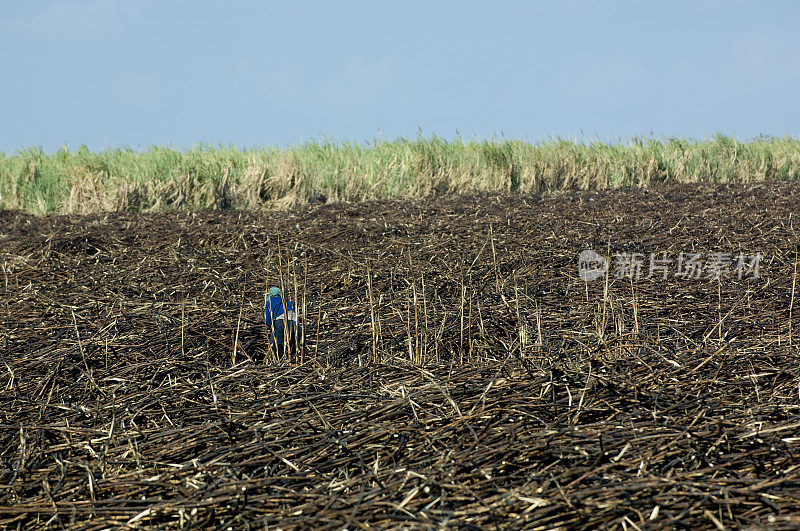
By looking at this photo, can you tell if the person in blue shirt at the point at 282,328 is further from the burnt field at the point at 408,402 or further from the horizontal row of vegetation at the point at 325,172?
the horizontal row of vegetation at the point at 325,172

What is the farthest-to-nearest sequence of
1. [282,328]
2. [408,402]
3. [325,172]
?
1. [325,172]
2. [282,328]
3. [408,402]

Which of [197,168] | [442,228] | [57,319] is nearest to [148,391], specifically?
[57,319]

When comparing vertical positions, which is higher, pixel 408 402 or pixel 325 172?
pixel 325 172

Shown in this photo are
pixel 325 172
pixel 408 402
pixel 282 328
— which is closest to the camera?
pixel 408 402

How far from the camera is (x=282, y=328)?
11.8ft

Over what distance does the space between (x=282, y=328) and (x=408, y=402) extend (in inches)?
48.4

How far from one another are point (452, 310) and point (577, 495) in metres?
2.19

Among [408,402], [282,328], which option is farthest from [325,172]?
[408,402]

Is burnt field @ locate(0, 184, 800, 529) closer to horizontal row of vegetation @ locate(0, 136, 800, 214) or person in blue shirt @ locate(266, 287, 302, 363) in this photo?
person in blue shirt @ locate(266, 287, 302, 363)

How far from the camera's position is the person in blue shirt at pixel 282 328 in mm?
3416

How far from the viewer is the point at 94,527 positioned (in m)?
2.03

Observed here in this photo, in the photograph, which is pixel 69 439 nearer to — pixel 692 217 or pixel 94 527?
pixel 94 527

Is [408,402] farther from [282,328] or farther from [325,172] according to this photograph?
[325,172]

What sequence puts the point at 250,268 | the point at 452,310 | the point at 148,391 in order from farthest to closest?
the point at 250,268, the point at 452,310, the point at 148,391
